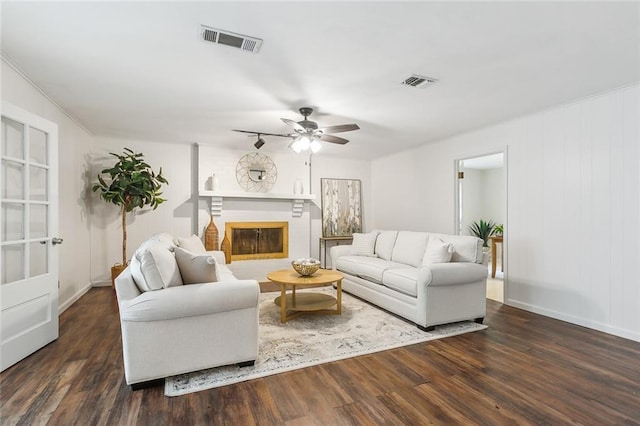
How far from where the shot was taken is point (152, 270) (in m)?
2.23

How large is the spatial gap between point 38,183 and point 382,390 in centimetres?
327

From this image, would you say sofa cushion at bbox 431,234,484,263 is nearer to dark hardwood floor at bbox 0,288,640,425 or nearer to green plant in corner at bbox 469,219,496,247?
dark hardwood floor at bbox 0,288,640,425

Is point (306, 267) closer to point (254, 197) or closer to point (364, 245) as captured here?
point (364, 245)

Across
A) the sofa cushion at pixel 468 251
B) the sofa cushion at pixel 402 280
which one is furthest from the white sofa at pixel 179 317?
the sofa cushion at pixel 468 251

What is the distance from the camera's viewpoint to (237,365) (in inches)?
97.6

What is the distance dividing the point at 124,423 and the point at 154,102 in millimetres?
3036

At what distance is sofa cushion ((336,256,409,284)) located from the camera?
13.1 ft

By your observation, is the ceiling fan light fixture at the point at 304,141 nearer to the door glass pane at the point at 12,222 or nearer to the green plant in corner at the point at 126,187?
the green plant in corner at the point at 126,187

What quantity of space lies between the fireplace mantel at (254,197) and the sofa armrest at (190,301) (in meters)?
3.43

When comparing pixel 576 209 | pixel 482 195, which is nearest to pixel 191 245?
pixel 576 209

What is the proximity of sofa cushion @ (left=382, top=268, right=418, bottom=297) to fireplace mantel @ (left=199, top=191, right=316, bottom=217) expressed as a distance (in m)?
2.86

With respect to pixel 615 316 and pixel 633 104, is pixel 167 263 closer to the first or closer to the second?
pixel 615 316

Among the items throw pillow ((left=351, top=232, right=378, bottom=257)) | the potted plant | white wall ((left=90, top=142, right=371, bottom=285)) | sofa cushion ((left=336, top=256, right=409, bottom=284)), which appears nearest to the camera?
sofa cushion ((left=336, top=256, right=409, bottom=284))

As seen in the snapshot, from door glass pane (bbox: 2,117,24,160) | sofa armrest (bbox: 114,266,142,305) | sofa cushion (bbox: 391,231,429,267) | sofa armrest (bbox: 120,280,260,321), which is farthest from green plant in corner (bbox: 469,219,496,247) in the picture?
door glass pane (bbox: 2,117,24,160)
